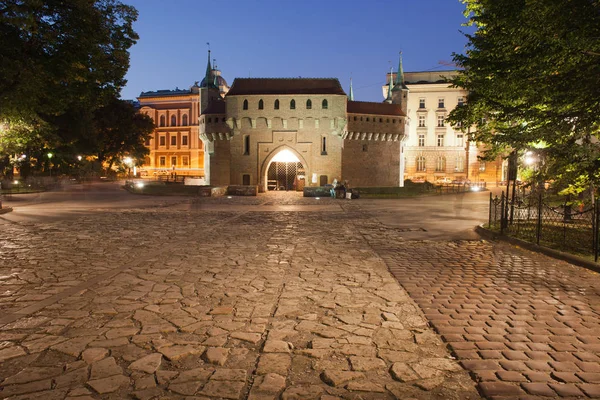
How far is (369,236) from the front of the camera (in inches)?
479

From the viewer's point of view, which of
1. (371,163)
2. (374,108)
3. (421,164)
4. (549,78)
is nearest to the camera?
(549,78)

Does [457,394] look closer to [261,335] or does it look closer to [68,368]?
[261,335]

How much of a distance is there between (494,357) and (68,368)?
13.0 feet

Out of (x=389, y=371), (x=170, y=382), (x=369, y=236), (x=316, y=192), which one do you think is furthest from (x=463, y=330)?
(x=316, y=192)

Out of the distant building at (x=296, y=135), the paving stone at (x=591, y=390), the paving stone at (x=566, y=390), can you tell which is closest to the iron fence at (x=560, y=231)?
the paving stone at (x=591, y=390)

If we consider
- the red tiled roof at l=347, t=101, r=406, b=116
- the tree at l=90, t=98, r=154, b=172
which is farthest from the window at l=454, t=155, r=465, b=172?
the tree at l=90, t=98, r=154, b=172

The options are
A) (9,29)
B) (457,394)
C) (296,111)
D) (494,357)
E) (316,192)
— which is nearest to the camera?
(457,394)

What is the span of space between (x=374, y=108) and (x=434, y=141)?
2371 cm

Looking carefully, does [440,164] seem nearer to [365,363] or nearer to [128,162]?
[128,162]

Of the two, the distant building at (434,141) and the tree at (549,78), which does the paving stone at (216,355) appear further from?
the distant building at (434,141)

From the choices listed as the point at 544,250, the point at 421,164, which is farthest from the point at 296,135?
the point at 544,250

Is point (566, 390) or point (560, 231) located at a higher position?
point (560, 231)

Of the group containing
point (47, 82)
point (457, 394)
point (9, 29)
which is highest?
point (9, 29)

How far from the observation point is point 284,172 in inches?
1900
